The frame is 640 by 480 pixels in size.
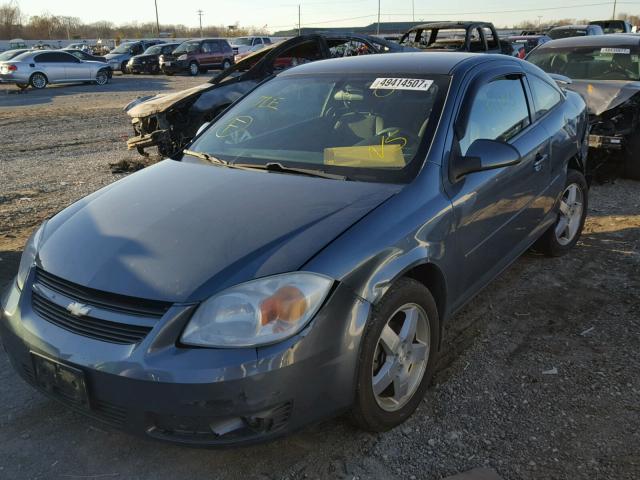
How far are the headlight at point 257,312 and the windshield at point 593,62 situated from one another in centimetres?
705

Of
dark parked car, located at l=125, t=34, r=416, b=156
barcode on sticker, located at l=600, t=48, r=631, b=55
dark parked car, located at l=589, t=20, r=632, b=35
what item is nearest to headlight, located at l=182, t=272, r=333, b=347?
dark parked car, located at l=125, t=34, r=416, b=156

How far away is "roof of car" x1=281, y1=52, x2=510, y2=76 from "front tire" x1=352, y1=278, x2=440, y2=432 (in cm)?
144

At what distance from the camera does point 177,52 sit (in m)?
29.9

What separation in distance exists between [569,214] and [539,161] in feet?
3.79

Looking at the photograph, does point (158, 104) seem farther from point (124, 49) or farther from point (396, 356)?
point (124, 49)

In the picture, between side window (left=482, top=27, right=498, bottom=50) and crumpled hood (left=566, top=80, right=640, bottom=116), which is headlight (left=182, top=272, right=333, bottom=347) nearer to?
crumpled hood (left=566, top=80, right=640, bottom=116)

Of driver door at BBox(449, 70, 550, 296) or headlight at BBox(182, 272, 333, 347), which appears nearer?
headlight at BBox(182, 272, 333, 347)

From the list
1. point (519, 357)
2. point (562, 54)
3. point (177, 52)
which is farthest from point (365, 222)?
point (177, 52)

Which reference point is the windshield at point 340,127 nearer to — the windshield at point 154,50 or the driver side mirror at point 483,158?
the driver side mirror at point 483,158

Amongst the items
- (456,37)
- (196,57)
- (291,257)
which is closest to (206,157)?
(291,257)

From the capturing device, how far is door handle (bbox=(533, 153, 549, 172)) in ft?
12.4

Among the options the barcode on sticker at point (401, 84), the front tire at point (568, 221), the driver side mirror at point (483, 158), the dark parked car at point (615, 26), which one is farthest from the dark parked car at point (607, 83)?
the dark parked car at point (615, 26)

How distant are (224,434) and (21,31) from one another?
99.3m

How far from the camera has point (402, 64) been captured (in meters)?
3.55
